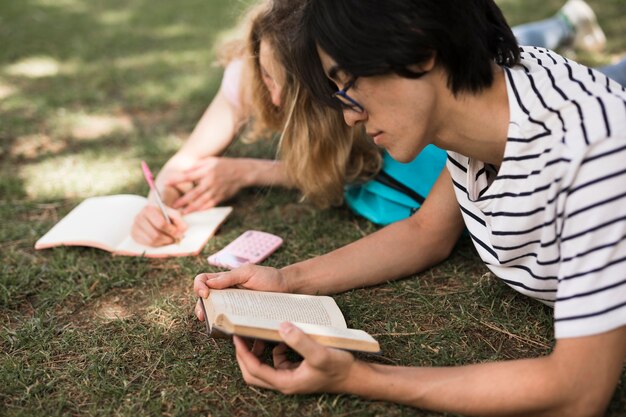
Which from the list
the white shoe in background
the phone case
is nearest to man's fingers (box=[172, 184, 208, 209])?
the phone case

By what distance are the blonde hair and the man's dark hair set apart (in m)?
0.73

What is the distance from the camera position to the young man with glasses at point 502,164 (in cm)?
146

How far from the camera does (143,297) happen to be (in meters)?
2.39

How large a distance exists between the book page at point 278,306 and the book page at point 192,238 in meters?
0.75

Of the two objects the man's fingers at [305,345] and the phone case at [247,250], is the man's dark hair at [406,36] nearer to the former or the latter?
the man's fingers at [305,345]

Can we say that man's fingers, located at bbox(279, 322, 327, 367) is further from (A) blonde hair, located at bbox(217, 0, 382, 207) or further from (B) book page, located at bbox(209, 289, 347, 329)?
(A) blonde hair, located at bbox(217, 0, 382, 207)

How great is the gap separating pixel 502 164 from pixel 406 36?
1.29ft

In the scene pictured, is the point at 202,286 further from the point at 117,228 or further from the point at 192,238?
the point at 117,228

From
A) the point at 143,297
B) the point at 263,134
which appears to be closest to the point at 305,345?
the point at 143,297

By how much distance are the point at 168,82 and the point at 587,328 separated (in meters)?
→ 3.65

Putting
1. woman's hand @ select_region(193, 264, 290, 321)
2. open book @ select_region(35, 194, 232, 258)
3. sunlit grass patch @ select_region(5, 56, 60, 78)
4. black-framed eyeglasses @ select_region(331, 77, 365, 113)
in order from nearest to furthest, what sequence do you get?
black-framed eyeglasses @ select_region(331, 77, 365, 113) < woman's hand @ select_region(193, 264, 290, 321) < open book @ select_region(35, 194, 232, 258) < sunlit grass patch @ select_region(5, 56, 60, 78)

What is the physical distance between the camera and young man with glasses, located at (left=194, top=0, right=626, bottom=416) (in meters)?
1.46

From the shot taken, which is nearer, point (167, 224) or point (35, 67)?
point (167, 224)

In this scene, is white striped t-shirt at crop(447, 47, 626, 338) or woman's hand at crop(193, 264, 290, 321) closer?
white striped t-shirt at crop(447, 47, 626, 338)
